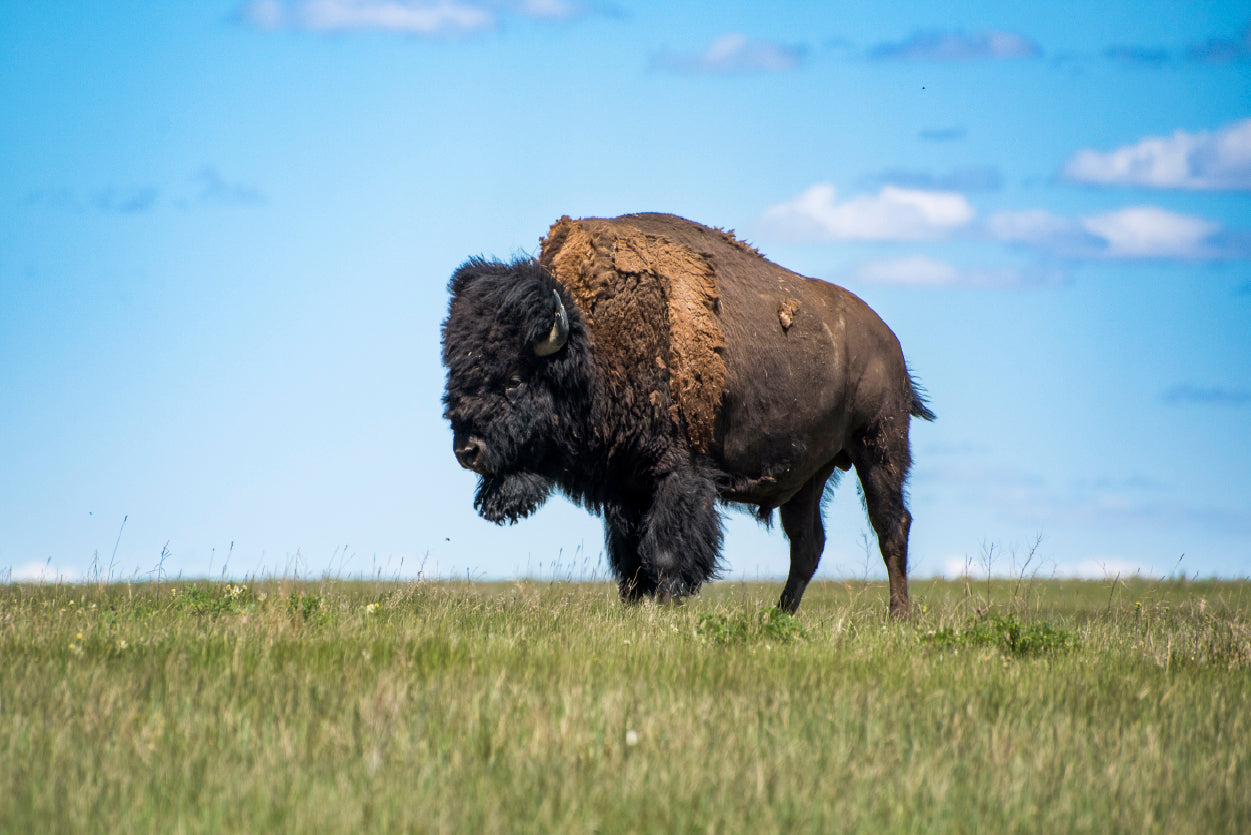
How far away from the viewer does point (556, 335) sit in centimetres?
800

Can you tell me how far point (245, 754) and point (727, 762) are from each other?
1634 mm

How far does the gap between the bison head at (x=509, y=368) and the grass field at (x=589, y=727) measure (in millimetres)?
1646

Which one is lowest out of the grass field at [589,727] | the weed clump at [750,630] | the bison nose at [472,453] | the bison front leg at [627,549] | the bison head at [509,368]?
the grass field at [589,727]

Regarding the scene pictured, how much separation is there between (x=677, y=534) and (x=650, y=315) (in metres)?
1.66

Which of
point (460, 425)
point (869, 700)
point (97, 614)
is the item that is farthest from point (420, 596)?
point (869, 700)

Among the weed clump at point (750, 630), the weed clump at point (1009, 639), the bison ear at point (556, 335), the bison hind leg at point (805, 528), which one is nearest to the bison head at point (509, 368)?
the bison ear at point (556, 335)

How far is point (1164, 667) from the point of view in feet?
21.4

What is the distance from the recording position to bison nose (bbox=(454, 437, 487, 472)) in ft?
26.5

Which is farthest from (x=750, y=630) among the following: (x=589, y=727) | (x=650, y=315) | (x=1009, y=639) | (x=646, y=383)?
(x=650, y=315)

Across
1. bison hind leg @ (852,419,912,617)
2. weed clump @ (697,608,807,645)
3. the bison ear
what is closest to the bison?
the bison ear

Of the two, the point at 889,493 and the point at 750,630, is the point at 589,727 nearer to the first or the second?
the point at 750,630

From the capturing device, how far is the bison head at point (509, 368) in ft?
26.2

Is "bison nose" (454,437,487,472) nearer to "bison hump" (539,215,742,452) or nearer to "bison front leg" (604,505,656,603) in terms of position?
"bison hump" (539,215,742,452)

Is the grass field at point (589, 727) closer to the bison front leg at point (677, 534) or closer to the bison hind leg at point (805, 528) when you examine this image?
the bison front leg at point (677, 534)
